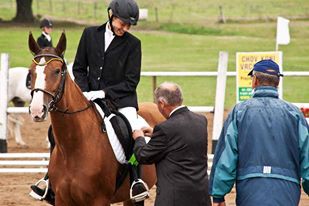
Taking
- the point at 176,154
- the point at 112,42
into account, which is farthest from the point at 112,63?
the point at 176,154

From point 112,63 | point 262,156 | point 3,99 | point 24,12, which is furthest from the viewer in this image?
point 24,12

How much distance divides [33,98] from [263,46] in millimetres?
31187

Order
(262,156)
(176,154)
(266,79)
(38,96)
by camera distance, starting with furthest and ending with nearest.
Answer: (38,96), (176,154), (266,79), (262,156)

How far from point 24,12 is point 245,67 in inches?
1244

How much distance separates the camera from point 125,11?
8711mm

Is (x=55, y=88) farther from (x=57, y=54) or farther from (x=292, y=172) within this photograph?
(x=292, y=172)

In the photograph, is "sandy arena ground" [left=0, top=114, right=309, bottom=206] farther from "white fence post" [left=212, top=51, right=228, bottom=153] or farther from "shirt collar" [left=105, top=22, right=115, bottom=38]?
"shirt collar" [left=105, top=22, right=115, bottom=38]

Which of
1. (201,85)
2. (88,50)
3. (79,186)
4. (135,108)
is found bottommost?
(201,85)

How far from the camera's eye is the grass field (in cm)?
2973

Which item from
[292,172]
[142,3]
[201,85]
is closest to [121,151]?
[292,172]

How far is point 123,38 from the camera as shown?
29.6ft

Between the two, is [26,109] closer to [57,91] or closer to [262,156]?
[57,91]

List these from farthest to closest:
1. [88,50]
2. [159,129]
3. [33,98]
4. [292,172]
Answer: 1. [88,50]
2. [33,98]
3. [159,129]
4. [292,172]

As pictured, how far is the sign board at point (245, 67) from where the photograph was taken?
1484 centimetres
